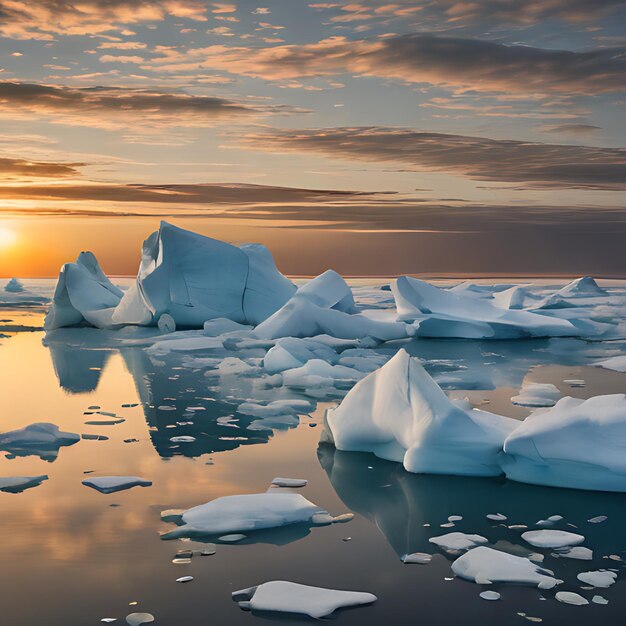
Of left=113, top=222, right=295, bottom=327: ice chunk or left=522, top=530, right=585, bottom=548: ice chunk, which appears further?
left=113, top=222, right=295, bottom=327: ice chunk

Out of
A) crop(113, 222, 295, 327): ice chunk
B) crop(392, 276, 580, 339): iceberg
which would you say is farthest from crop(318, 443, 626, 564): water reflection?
crop(113, 222, 295, 327): ice chunk

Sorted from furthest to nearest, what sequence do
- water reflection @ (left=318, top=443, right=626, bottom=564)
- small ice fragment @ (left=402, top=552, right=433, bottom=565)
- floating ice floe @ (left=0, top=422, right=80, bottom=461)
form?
1. floating ice floe @ (left=0, top=422, right=80, bottom=461)
2. water reflection @ (left=318, top=443, right=626, bottom=564)
3. small ice fragment @ (left=402, top=552, right=433, bottom=565)

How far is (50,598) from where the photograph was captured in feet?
9.93

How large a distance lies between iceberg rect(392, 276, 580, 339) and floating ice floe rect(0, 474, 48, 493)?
893 cm

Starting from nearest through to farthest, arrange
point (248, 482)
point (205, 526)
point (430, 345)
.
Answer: point (205, 526)
point (248, 482)
point (430, 345)

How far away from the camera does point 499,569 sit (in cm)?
324

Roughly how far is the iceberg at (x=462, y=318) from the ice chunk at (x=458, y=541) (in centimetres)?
928

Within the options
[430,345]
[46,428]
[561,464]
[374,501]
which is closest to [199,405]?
[46,428]

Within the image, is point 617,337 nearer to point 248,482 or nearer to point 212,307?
point 212,307

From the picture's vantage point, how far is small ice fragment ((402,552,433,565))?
3.40 m

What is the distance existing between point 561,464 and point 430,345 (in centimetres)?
782

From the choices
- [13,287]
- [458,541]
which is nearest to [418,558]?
[458,541]

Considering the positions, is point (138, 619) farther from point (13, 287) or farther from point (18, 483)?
point (13, 287)

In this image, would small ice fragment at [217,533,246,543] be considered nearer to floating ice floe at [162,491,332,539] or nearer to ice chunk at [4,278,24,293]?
floating ice floe at [162,491,332,539]
